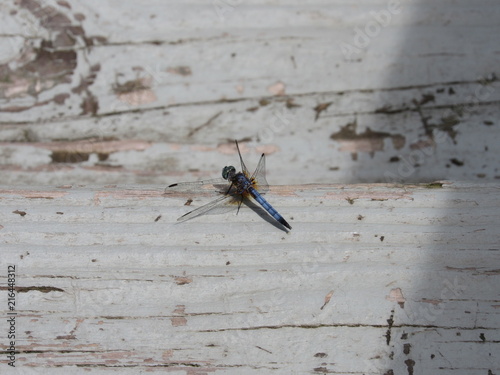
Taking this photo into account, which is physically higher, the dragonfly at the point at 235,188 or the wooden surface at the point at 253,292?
the dragonfly at the point at 235,188

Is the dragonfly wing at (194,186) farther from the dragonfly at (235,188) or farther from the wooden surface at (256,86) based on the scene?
the wooden surface at (256,86)

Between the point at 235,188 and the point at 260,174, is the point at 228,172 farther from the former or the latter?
the point at 235,188

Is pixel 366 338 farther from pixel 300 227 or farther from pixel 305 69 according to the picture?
pixel 305 69

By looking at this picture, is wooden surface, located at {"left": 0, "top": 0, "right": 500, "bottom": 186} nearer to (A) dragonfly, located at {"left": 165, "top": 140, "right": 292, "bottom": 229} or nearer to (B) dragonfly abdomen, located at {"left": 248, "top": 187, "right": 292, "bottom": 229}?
(A) dragonfly, located at {"left": 165, "top": 140, "right": 292, "bottom": 229}

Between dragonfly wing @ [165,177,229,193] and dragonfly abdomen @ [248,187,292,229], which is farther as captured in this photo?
dragonfly wing @ [165,177,229,193]

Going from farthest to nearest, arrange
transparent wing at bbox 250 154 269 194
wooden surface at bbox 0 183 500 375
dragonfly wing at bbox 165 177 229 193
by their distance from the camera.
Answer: transparent wing at bbox 250 154 269 194, dragonfly wing at bbox 165 177 229 193, wooden surface at bbox 0 183 500 375

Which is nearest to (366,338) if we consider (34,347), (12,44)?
(34,347)

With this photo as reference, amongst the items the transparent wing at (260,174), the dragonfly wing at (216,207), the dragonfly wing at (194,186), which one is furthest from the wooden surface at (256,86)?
the dragonfly wing at (216,207)

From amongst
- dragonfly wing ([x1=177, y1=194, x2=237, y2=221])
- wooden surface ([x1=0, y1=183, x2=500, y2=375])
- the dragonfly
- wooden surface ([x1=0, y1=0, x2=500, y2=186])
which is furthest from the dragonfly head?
wooden surface ([x1=0, y1=183, x2=500, y2=375])
